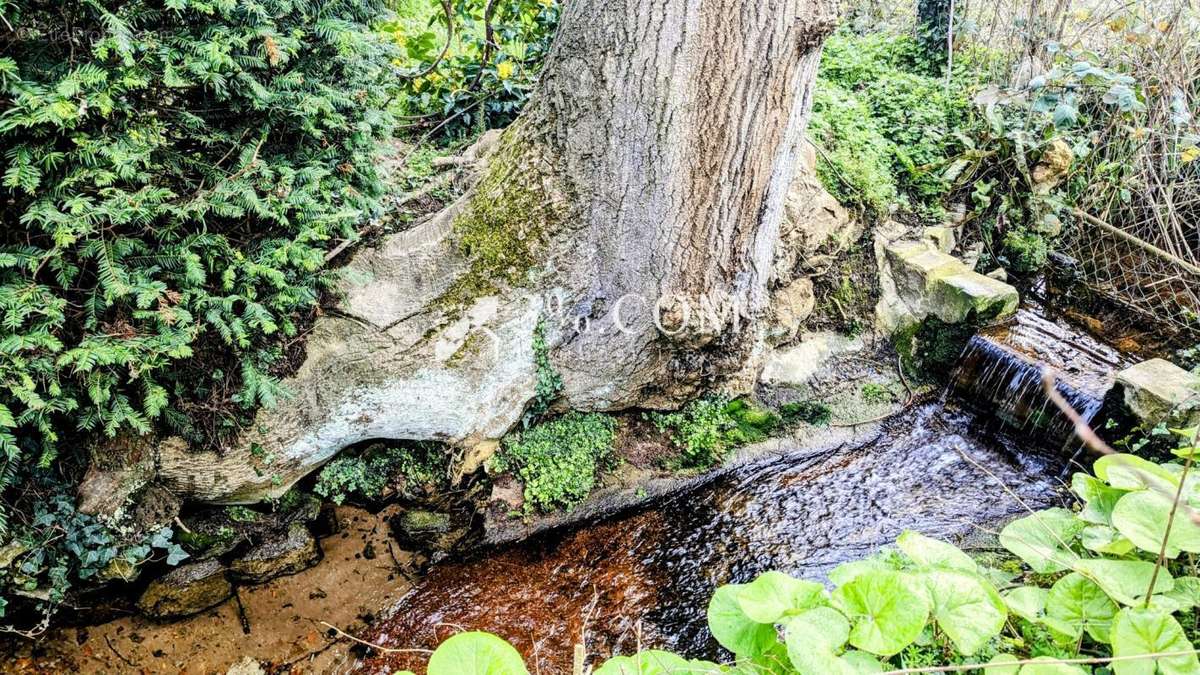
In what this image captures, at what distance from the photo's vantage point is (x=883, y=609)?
1.44 m

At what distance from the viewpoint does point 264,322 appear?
115 inches

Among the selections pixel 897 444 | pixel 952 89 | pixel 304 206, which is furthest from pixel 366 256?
pixel 952 89

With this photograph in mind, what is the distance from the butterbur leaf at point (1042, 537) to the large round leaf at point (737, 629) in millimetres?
791

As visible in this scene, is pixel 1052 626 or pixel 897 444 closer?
pixel 1052 626

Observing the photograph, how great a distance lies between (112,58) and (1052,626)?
3466 mm

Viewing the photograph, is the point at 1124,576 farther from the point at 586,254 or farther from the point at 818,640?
the point at 586,254

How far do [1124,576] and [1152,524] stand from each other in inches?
5.9

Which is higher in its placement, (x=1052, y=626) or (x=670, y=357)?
(x=1052, y=626)

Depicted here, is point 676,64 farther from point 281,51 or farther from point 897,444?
point 897,444

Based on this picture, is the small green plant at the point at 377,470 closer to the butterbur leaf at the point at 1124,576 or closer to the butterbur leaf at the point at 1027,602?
the butterbur leaf at the point at 1027,602

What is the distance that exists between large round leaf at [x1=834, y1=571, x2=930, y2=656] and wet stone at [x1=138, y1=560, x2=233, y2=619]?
3.22 meters

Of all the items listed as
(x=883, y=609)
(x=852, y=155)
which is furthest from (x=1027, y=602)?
(x=852, y=155)

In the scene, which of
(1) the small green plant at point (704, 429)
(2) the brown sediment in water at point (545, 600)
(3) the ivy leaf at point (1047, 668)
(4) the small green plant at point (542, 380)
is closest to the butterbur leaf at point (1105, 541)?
(3) the ivy leaf at point (1047, 668)

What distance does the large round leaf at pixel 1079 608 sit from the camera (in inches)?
61.2
